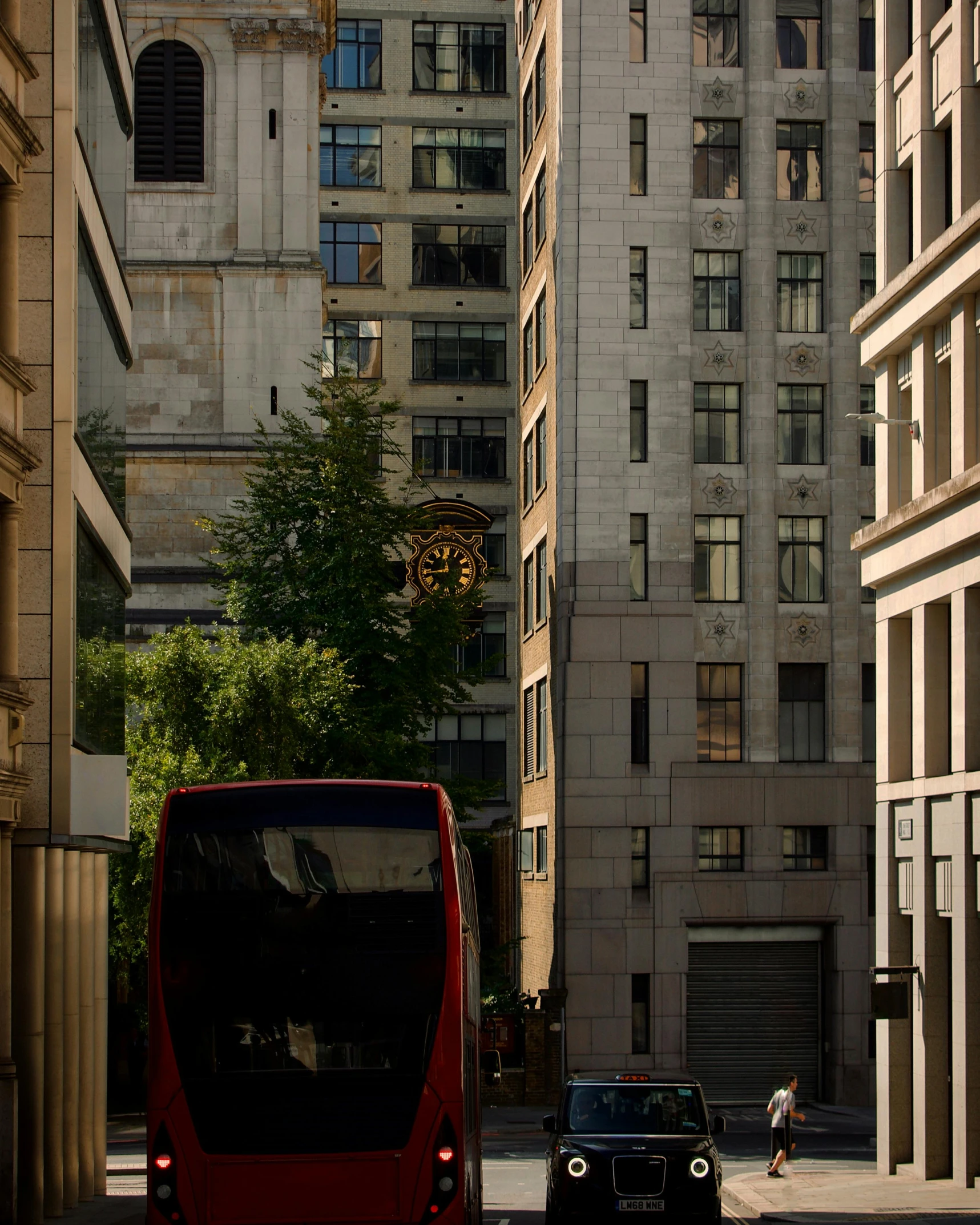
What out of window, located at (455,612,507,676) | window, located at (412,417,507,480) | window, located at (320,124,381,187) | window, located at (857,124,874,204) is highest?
window, located at (320,124,381,187)

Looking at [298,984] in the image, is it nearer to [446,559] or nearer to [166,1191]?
[166,1191]

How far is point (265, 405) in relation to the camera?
47.6 meters

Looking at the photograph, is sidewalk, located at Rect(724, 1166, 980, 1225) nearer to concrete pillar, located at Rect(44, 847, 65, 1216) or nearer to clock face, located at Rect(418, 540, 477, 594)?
concrete pillar, located at Rect(44, 847, 65, 1216)

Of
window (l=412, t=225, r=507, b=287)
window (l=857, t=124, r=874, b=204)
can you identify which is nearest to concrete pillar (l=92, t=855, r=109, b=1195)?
window (l=857, t=124, r=874, b=204)

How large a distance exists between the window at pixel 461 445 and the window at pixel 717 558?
58.8 ft

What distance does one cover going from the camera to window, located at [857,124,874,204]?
47188 millimetres

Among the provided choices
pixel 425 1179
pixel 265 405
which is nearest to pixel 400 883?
pixel 425 1179

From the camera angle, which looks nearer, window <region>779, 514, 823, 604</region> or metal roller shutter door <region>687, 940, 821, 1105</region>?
metal roller shutter door <region>687, 940, 821, 1105</region>

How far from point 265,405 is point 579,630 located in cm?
1072

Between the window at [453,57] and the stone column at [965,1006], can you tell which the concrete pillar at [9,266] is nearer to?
the stone column at [965,1006]

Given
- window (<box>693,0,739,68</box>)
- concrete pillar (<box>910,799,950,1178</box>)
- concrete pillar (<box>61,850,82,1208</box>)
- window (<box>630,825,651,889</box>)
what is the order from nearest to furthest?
concrete pillar (<box>61,850,82,1208</box>), concrete pillar (<box>910,799,950,1178</box>), window (<box>630,825,651,889</box>), window (<box>693,0,739,68</box>)

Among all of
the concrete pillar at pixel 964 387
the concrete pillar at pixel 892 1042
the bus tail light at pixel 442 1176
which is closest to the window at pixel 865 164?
the concrete pillar at pixel 964 387

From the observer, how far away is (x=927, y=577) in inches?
1146

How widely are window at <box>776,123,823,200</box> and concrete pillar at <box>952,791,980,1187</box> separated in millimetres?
24529
